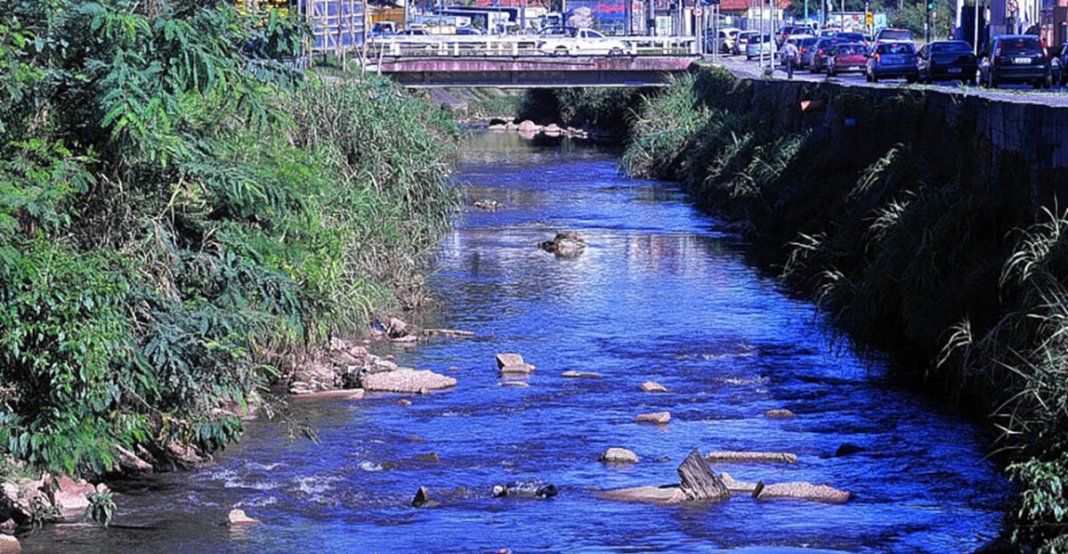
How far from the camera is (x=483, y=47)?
6775 centimetres

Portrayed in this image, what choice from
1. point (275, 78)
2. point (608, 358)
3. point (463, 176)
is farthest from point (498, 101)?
point (275, 78)

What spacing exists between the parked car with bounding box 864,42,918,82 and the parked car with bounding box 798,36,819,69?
1340 centimetres

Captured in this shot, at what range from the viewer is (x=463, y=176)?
2092 inches

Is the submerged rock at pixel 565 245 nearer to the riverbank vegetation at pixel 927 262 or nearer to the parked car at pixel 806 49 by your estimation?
the riverbank vegetation at pixel 927 262

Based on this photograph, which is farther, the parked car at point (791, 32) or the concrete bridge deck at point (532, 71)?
the parked car at point (791, 32)

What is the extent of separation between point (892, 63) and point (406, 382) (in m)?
33.3

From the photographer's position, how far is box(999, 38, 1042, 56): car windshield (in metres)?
45.6

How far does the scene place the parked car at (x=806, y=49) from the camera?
219ft

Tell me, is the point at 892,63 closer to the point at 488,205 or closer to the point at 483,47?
the point at 488,205

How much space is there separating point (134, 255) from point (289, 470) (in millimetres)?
2885

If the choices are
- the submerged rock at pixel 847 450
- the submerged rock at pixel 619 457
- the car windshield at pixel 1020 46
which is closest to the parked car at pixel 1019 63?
the car windshield at pixel 1020 46

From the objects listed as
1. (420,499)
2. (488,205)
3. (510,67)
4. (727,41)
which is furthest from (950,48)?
(727,41)

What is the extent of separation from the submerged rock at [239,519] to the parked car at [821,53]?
4844 cm

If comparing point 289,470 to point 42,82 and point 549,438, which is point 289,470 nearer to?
point 549,438
